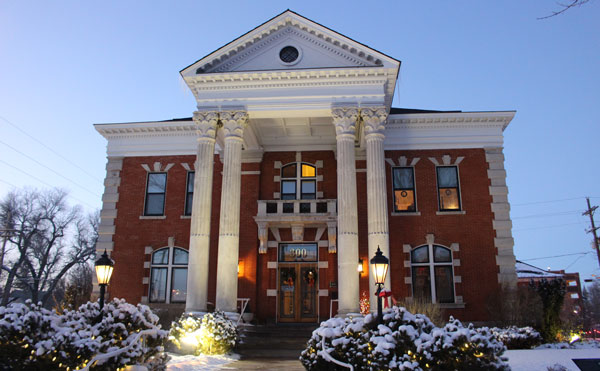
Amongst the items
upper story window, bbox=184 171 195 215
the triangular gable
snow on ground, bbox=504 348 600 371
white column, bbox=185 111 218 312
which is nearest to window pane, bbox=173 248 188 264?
upper story window, bbox=184 171 195 215

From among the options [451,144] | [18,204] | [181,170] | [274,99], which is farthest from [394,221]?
[18,204]

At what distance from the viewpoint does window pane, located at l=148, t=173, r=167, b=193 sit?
24.6 m

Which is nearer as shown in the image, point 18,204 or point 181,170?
point 181,170

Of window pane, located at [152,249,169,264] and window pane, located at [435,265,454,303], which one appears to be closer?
window pane, located at [435,265,454,303]

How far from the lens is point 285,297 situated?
22.3 m

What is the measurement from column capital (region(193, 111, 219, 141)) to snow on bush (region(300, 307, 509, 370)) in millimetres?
12062

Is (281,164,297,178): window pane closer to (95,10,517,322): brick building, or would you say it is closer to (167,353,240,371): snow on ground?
(95,10,517,322): brick building

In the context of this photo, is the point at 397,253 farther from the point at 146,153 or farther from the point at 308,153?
the point at 146,153

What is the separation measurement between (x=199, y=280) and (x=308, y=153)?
9.06 meters

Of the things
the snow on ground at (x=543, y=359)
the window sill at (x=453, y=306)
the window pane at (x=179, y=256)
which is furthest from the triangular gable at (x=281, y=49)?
the snow on ground at (x=543, y=359)

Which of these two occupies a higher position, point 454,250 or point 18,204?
point 18,204

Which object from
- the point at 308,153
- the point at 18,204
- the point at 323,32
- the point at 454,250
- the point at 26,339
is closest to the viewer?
the point at 26,339

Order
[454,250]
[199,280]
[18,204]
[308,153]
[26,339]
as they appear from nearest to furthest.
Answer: [26,339] < [199,280] < [454,250] < [308,153] < [18,204]

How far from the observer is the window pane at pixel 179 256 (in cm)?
2330
